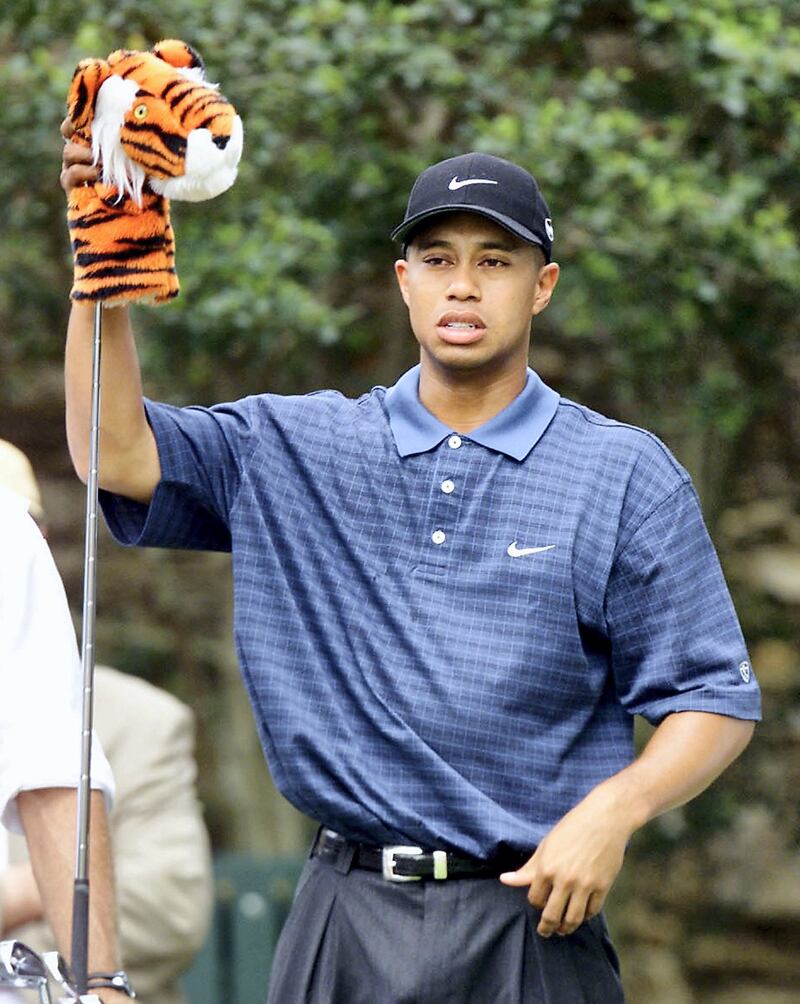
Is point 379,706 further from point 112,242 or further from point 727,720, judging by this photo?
point 112,242

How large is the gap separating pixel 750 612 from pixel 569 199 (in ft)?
6.37

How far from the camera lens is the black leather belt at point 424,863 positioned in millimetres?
2748

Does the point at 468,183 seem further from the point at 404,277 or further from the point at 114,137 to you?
the point at 114,137

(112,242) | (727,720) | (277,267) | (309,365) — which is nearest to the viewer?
(112,242)

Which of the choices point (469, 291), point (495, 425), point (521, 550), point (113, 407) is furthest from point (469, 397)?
point (113, 407)

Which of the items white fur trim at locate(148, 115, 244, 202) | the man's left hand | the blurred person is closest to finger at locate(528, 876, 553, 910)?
the man's left hand

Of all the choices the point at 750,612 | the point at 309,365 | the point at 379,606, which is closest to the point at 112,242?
the point at 379,606

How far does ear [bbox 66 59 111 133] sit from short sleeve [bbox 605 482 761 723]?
922 mm

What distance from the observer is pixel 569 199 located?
5.09 m

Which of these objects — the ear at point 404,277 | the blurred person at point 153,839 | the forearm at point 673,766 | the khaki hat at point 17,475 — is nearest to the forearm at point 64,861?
the forearm at point 673,766

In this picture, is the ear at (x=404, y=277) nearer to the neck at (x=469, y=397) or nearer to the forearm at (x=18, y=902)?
the neck at (x=469, y=397)

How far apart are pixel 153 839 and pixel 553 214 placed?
184 centimetres

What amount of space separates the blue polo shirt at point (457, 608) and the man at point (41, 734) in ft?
1.38

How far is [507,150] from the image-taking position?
489 centimetres
